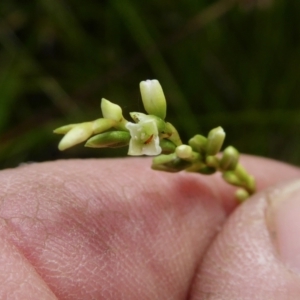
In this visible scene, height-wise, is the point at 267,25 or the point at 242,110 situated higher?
the point at 267,25

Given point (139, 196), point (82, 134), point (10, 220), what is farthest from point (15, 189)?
point (139, 196)

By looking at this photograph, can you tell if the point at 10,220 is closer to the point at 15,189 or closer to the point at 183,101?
the point at 15,189

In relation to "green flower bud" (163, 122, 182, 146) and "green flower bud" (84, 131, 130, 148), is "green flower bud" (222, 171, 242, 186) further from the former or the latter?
"green flower bud" (84, 131, 130, 148)

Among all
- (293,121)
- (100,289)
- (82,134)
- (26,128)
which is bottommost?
(293,121)

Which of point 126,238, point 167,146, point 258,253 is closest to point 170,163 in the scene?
point 167,146

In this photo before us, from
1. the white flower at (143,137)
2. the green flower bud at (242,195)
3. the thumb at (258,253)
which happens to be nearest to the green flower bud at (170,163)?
the white flower at (143,137)
